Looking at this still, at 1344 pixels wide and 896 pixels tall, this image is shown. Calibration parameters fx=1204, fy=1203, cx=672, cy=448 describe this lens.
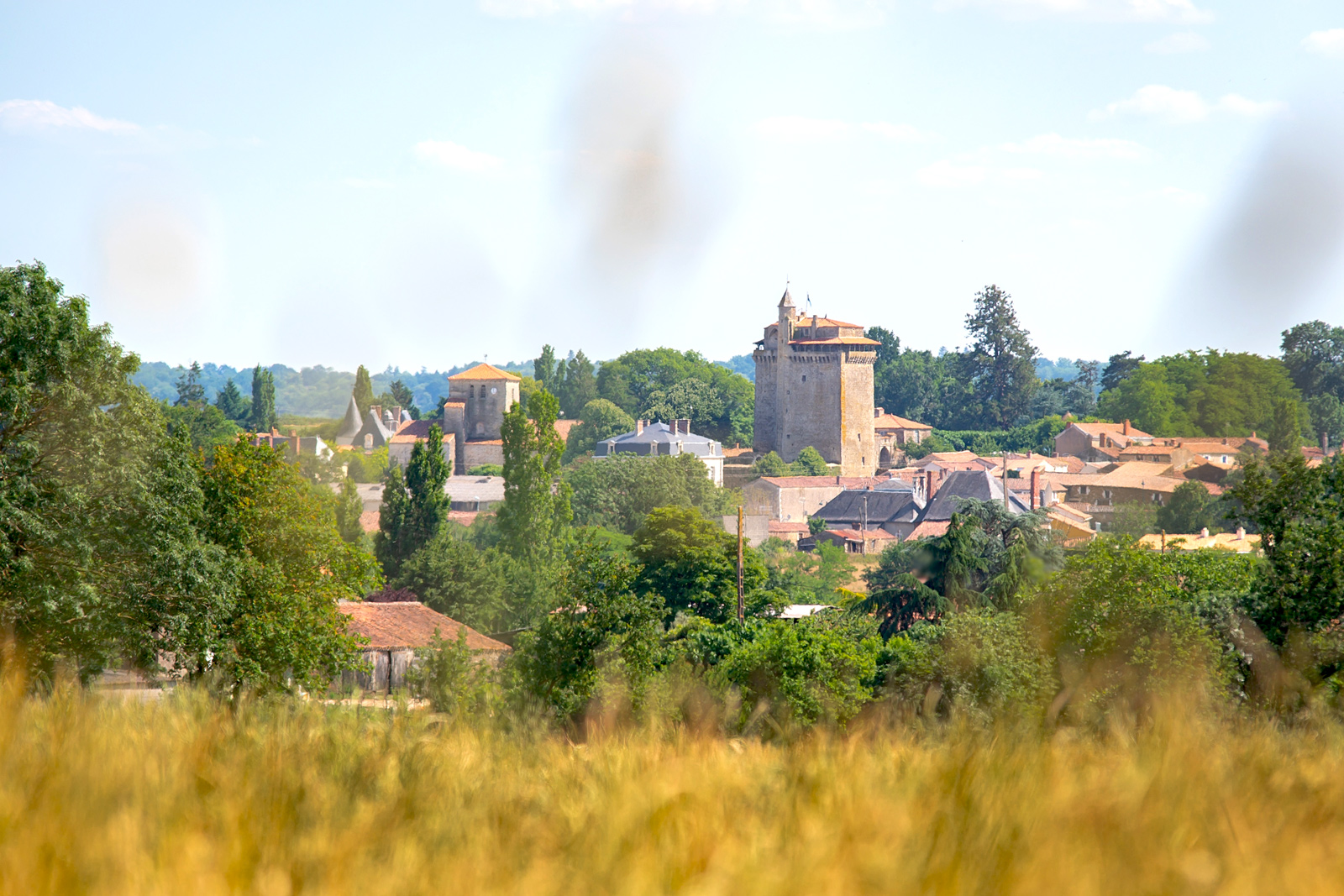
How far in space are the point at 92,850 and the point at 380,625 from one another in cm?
2176

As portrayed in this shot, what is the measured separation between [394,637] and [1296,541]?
636 inches

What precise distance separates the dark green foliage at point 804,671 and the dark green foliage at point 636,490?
36.2 meters

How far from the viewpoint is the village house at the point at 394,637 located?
70.8ft

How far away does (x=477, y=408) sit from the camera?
3317 inches

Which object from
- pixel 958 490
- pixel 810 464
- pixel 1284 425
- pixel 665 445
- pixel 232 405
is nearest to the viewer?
pixel 958 490

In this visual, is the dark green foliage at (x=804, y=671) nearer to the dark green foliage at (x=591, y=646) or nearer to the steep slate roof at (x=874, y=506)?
the dark green foliage at (x=591, y=646)

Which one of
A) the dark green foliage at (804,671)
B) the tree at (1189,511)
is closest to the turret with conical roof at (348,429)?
the tree at (1189,511)

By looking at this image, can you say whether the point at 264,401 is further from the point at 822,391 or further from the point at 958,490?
the point at 958,490

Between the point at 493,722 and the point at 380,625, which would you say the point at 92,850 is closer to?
the point at 493,722

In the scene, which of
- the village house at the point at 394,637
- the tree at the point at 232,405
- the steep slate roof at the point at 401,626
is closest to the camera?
the village house at the point at 394,637

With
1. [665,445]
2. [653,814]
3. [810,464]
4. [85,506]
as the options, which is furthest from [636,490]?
[653,814]

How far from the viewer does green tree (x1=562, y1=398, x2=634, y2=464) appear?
84.3 m

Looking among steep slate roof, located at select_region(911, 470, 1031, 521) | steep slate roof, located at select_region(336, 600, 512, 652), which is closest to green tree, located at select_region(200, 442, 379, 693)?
steep slate roof, located at select_region(336, 600, 512, 652)

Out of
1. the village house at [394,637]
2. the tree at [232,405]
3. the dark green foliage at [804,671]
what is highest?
the tree at [232,405]
